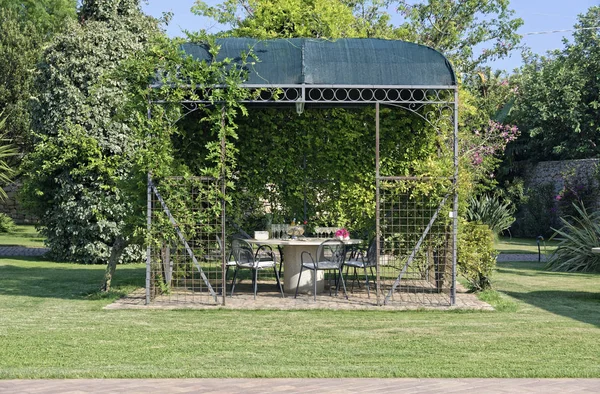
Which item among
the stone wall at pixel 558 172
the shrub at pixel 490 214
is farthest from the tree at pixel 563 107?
the shrub at pixel 490 214

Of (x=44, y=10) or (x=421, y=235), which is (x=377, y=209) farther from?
(x=44, y=10)

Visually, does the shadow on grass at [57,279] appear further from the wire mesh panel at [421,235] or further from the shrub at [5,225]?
the shrub at [5,225]

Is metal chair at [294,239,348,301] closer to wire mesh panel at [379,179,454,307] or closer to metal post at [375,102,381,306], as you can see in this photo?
metal post at [375,102,381,306]

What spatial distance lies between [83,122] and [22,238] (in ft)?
27.9

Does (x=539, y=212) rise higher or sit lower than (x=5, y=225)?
higher

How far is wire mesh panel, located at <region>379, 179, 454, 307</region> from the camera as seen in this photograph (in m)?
10.9

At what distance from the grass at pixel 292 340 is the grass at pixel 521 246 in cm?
920

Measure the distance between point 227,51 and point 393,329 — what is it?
14.0 feet

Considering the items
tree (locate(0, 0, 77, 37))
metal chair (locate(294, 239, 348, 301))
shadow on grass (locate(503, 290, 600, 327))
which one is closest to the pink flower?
metal chair (locate(294, 239, 348, 301))

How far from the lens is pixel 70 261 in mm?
16734

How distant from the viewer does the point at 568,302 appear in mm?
11344

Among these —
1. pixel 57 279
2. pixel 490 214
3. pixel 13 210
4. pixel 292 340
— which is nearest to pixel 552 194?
pixel 490 214

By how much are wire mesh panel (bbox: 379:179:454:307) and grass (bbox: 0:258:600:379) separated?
814mm

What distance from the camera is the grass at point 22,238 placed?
21297 mm
